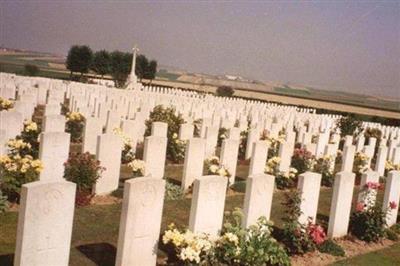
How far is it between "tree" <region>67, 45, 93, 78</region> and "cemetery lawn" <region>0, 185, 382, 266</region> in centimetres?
6627

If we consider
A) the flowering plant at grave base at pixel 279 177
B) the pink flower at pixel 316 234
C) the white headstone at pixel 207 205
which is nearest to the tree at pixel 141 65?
the flowering plant at grave base at pixel 279 177

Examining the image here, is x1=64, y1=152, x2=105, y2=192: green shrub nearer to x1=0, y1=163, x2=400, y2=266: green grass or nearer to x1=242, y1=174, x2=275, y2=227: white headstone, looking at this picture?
x1=0, y1=163, x2=400, y2=266: green grass

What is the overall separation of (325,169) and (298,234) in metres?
7.26

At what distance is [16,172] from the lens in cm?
970

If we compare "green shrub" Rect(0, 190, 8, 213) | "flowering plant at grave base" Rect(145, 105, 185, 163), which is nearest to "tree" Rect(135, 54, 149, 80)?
"flowering plant at grave base" Rect(145, 105, 185, 163)

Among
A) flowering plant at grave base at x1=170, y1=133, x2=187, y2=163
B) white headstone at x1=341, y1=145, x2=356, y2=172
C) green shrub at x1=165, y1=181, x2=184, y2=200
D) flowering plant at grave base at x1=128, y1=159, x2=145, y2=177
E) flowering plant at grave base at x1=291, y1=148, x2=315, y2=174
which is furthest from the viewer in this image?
flowering plant at grave base at x1=170, y1=133, x2=187, y2=163

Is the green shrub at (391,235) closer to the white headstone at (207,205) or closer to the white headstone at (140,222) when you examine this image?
the white headstone at (207,205)

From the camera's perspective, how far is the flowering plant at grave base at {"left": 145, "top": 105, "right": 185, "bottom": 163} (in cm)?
1622

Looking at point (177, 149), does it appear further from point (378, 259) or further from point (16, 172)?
point (378, 259)

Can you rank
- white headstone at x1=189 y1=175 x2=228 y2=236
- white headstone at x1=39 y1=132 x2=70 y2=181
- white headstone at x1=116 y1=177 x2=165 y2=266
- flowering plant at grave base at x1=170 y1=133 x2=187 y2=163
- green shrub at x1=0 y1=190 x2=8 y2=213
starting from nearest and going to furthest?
white headstone at x1=116 y1=177 x2=165 y2=266 → white headstone at x1=189 y1=175 x2=228 y2=236 → green shrub at x1=0 y1=190 x2=8 y2=213 → white headstone at x1=39 y1=132 x2=70 y2=181 → flowering plant at grave base at x1=170 y1=133 x2=187 y2=163

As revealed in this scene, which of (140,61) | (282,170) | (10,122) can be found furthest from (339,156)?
(140,61)

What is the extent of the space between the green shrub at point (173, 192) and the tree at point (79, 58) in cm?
6560

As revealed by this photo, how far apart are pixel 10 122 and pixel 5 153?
53.6 inches

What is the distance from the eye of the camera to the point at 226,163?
537 inches
